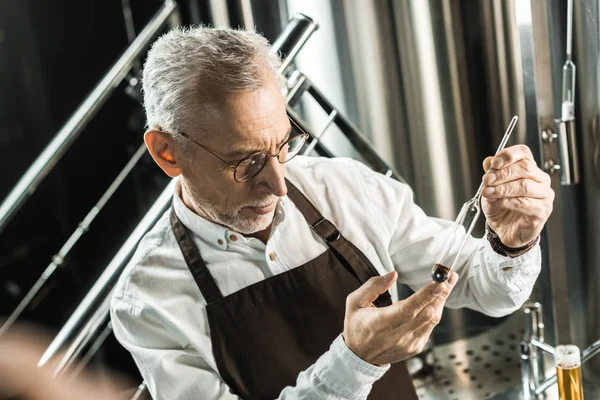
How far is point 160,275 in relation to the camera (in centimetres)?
173

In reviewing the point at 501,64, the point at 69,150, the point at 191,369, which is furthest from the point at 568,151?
the point at 69,150

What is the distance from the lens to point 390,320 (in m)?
1.32

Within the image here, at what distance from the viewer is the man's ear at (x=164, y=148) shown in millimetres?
1675

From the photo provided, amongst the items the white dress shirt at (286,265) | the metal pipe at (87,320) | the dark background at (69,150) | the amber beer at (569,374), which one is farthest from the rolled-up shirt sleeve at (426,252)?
the dark background at (69,150)

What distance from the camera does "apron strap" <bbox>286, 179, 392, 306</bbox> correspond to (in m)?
1.79

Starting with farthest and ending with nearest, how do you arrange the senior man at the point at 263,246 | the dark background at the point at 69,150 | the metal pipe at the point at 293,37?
the dark background at the point at 69,150 → the metal pipe at the point at 293,37 → the senior man at the point at 263,246

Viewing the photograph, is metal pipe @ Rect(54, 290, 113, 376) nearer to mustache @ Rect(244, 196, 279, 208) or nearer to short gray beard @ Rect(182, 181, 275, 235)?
short gray beard @ Rect(182, 181, 275, 235)

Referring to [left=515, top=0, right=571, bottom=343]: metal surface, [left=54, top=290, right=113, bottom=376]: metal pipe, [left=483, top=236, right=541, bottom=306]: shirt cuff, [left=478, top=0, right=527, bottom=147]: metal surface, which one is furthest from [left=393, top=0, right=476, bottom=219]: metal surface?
[left=54, top=290, right=113, bottom=376]: metal pipe

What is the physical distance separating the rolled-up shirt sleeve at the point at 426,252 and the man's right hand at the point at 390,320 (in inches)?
13.9

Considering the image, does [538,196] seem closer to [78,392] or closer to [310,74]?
[310,74]

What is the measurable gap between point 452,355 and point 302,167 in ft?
2.58

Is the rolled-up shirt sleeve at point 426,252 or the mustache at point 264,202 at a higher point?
the mustache at point 264,202

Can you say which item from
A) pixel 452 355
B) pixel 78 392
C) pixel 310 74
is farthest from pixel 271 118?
pixel 78 392

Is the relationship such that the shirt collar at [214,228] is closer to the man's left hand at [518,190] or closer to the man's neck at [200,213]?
the man's neck at [200,213]
